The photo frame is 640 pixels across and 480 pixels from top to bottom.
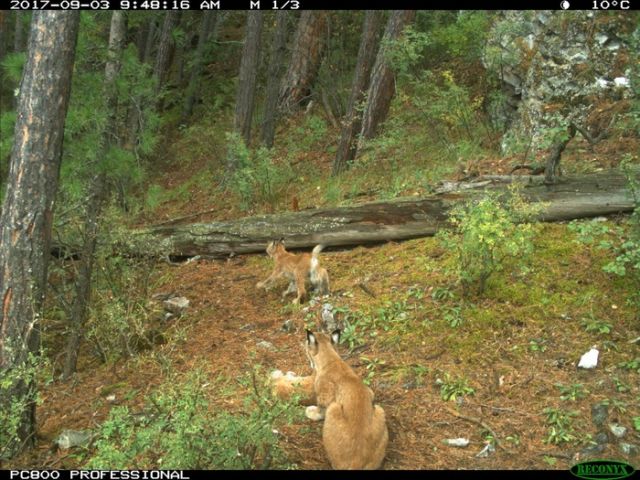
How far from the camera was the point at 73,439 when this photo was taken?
6.63 m

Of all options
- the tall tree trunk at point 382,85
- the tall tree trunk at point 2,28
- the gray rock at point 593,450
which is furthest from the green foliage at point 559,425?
the tall tree trunk at point 382,85

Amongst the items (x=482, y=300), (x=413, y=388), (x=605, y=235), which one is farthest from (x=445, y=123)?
(x=413, y=388)

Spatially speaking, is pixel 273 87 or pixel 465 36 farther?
pixel 273 87

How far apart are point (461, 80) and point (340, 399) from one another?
11720 millimetres

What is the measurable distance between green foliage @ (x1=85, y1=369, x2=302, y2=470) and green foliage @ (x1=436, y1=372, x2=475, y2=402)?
1.69 meters

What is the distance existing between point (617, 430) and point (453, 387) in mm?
1515

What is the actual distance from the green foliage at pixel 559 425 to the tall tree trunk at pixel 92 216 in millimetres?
5520

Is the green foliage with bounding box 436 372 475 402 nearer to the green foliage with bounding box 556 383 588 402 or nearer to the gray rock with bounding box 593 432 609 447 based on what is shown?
the green foliage with bounding box 556 383 588 402

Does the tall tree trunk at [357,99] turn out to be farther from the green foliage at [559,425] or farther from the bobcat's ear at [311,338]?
the green foliage at [559,425]

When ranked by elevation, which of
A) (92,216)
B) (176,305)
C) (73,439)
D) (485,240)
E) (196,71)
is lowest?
(73,439)

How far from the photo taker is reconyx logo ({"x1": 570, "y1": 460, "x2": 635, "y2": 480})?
541 cm

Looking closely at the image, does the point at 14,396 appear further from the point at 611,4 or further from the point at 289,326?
the point at 611,4

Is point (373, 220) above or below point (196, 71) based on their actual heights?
below

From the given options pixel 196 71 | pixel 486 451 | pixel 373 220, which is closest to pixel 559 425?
pixel 486 451
